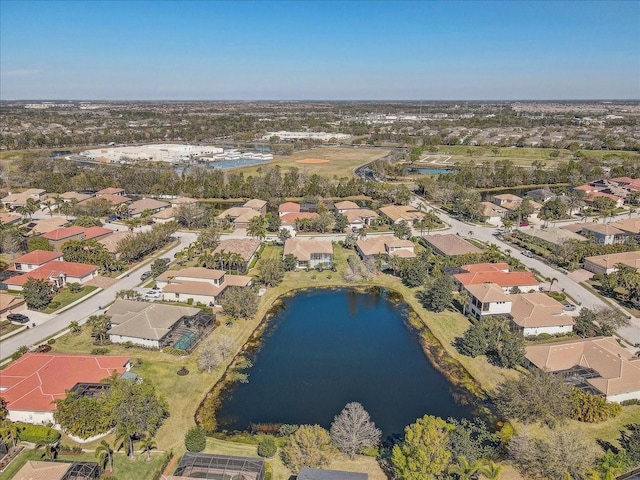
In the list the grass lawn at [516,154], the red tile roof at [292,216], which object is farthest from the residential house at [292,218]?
the grass lawn at [516,154]

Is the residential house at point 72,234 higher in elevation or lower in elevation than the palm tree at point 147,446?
higher

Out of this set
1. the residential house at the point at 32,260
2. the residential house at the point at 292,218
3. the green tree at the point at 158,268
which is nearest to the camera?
the green tree at the point at 158,268

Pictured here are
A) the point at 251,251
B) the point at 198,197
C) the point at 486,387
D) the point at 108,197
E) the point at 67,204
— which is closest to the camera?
the point at 486,387

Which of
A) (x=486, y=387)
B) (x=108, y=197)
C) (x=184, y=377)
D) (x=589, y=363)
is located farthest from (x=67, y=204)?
(x=589, y=363)

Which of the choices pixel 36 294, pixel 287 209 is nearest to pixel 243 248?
pixel 287 209

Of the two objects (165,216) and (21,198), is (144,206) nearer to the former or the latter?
(165,216)

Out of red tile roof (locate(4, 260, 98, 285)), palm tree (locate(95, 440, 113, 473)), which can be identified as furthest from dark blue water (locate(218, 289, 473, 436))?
red tile roof (locate(4, 260, 98, 285))

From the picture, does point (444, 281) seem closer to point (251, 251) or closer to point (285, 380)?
point (285, 380)

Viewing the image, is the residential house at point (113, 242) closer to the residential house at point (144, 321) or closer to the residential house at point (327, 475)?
the residential house at point (144, 321)
